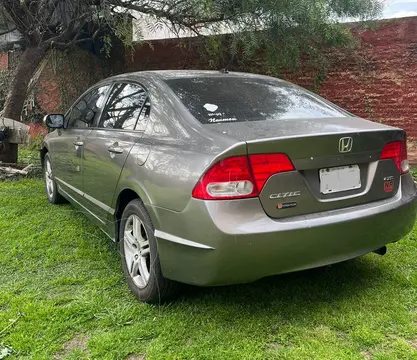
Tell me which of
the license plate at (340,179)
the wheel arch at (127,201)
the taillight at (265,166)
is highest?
the taillight at (265,166)

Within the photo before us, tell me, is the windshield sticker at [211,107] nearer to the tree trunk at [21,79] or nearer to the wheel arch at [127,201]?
the wheel arch at [127,201]

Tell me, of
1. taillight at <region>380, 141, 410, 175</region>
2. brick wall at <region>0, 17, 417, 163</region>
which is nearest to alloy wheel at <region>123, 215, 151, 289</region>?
taillight at <region>380, 141, 410, 175</region>

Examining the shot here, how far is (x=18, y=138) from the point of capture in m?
6.71

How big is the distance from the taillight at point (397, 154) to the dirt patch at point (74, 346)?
82.1 inches

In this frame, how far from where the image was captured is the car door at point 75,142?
385 centimetres

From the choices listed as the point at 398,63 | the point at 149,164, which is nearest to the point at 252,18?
the point at 398,63

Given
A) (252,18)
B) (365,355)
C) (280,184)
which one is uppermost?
(252,18)

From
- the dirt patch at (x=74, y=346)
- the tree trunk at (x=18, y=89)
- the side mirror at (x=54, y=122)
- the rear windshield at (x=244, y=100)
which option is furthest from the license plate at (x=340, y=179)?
the tree trunk at (x=18, y=89)

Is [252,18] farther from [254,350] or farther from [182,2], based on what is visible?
[254,350]

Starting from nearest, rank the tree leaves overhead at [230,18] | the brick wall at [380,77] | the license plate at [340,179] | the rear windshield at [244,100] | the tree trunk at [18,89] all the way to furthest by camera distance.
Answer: the license plate at [340,179]
the rear windshield at [244,100]
the tree leaves overhead at [230,18]
the brick wall at [380,77]
the tree trunk at [18,89]

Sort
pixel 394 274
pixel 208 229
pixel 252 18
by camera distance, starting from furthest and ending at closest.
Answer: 1. pixel 252 18
2. pixel 394 274
3. pixel 208 229

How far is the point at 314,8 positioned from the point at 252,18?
0.89 metres

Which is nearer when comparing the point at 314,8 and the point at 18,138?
the point at 314,8

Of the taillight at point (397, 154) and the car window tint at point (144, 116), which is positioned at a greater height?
the car window tint at point (144, 116)
